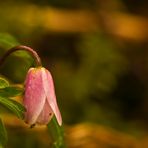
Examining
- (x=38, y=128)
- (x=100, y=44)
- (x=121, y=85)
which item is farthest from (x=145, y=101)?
(x=38, y=128)

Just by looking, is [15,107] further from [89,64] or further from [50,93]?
[89,64]

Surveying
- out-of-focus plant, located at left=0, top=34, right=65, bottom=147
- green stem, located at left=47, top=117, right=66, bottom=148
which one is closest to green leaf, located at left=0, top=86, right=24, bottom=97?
out-of-focus plant, located at left=0, top=34, right=65, bottom=147

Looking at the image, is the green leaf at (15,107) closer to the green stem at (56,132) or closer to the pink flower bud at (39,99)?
the pink flower bud at (39,99)

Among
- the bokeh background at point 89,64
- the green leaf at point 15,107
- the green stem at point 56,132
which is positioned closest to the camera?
the green leaf at point 15,107

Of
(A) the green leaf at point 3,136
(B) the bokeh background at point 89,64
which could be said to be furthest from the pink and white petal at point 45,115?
(B) the bokeh background at point 89,64

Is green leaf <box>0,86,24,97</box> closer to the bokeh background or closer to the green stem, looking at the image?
the green stem

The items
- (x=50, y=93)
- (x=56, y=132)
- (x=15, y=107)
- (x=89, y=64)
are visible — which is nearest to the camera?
(x=15, y=107)

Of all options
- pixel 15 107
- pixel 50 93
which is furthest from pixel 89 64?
pixel 15 107
